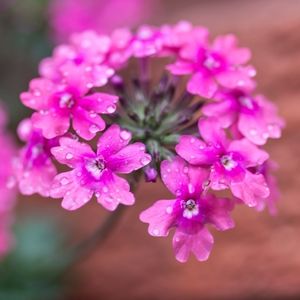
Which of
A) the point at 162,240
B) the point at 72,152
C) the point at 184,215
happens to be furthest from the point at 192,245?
the point at 162,240

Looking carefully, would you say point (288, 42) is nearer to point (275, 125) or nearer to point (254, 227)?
point (254, 227)

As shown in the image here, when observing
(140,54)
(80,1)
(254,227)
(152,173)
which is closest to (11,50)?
(80,1)

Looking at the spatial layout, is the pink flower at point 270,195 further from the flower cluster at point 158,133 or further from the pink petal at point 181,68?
the pink petal at point 181,68

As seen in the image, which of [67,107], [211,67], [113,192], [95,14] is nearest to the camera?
[113,192]

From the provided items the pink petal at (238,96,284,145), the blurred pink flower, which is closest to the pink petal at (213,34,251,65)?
the pink petal at (238,96,284,145)

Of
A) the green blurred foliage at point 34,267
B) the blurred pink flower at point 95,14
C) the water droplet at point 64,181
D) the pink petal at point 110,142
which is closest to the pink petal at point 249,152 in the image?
the pink petal at point 110,142

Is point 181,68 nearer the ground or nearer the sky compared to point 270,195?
nearer the sky

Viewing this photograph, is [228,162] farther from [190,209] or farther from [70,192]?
[70,192]
